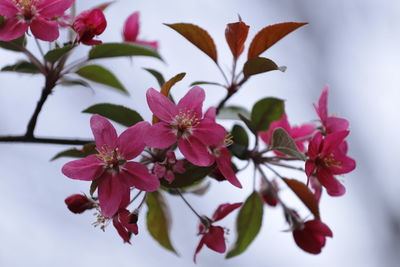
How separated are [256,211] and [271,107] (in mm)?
229

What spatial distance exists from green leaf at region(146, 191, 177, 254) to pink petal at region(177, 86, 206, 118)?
0.30 m

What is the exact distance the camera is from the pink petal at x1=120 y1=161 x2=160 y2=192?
93cm

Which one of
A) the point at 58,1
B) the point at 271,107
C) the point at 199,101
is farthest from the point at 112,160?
the point at 271,107

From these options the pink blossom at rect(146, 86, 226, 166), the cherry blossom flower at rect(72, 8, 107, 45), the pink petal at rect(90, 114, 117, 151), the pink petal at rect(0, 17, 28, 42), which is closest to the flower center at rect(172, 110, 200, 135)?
the pink blossom at rect(146, 86, 226, 166)

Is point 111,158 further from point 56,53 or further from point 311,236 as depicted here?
point 311,236

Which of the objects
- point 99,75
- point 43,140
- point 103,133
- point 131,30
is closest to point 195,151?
point 103,133

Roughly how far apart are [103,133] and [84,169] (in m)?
0.06

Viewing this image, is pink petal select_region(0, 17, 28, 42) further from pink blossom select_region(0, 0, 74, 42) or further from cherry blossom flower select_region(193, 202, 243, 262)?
cherry blossom flower select_region(193, 202, 243, 262)

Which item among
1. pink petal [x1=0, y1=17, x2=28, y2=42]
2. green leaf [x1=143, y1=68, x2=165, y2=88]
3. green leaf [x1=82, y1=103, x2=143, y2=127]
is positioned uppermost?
pink petal [x1=0, y1=17, x2=28, y2=42]

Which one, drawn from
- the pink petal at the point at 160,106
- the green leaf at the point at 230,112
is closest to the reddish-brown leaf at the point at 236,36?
the green leaf at the point at 230,112

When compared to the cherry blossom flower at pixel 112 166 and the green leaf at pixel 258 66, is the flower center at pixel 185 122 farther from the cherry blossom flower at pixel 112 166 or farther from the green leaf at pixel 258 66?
the green leaf at pixel 258 66

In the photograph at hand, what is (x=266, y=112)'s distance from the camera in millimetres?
1272

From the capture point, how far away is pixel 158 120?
1013 millimetres

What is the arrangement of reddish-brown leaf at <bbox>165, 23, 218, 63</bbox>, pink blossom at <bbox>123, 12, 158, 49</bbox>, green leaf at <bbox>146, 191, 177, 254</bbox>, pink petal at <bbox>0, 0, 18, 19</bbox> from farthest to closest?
pink blossom at <bbox>123, 12, 158, 49</bbox> < green leaf at <bbox>146, 191, 177, 254</bbox> < reddish-brown leaf at <bbox>165, 23, 218, 63</bbox> < pink petal at <bbox>0, 0, 18, 19</bbox>
